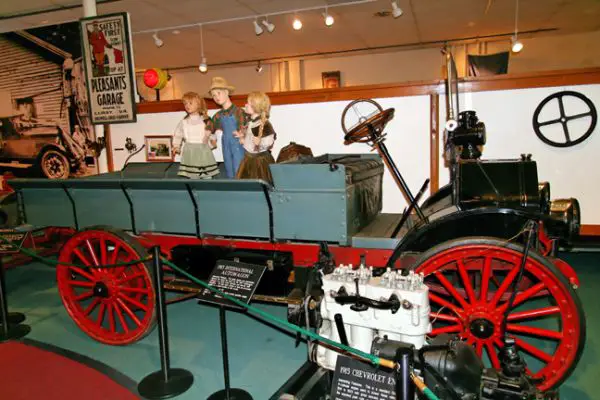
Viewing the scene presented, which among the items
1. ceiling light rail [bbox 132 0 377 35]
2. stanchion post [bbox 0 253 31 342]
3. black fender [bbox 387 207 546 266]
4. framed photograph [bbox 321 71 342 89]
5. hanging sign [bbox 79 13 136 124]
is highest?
ceiling light rail [bbox 132 0 377 35]

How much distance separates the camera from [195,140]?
4012mm

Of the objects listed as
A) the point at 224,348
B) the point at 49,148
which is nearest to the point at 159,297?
the point at 224,348

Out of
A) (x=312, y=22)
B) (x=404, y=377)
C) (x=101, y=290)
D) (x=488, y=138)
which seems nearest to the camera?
(x=404, y=377)

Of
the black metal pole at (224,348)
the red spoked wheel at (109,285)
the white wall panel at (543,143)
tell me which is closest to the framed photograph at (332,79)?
the white wall panel at (543,143)

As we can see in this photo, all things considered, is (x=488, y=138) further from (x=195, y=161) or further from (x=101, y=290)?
(x=101, y=290)

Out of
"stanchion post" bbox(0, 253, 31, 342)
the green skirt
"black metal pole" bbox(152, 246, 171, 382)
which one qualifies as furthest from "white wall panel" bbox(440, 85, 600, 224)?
"stanchion post" bbox(0, 253, 31, 342)

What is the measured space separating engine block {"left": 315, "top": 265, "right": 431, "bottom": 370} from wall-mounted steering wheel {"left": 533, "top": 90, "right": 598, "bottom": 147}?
3.16 meters

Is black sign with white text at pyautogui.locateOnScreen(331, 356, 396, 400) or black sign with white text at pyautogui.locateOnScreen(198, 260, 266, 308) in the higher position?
black sign with white text at pyautogui.locateOnScreen(198, 260, 266, 308)

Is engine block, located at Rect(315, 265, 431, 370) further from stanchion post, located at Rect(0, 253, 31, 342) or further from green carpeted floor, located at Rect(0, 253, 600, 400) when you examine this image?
stanchion post, located at Rect(0, 253, 31, 342)

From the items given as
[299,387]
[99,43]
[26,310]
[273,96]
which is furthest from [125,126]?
[299,387]

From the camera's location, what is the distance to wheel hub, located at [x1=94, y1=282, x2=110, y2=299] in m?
3.35

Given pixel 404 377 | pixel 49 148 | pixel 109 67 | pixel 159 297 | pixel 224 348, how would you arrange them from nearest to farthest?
1. pixel 404 377
2. pixel 224 348
3. pixel 159 297
4. pixel 109 67
5. pixel 49 148

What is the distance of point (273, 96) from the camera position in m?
5.48

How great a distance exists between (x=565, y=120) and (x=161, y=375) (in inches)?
175
